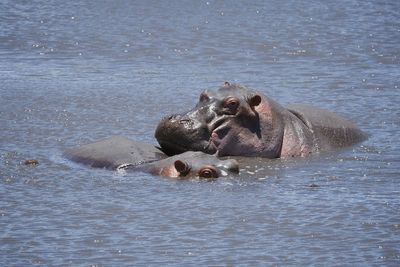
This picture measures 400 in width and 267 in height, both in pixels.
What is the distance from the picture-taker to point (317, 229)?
7.41 m

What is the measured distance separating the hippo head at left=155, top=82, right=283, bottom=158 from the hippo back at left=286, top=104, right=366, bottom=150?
43cm

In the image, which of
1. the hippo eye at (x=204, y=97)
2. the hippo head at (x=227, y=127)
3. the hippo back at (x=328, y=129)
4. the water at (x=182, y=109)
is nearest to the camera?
the water at (x=182, y=109)

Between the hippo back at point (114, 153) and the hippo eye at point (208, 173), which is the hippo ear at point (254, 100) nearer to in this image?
the hippo back at point (114, 153)

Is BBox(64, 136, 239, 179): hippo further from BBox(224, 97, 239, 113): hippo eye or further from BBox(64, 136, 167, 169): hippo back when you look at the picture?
BBox(224, 97, 239, 113): hippo eye

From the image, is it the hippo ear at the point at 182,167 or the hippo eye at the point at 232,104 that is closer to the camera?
the hippo ear at the point at 182,167

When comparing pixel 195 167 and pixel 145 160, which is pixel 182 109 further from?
pixel 195 167

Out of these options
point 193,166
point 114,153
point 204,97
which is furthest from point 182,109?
point 193,166

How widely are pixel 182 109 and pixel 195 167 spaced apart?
8.46 ft

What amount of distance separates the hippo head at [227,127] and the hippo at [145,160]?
211mm

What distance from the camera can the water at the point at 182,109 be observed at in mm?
7109

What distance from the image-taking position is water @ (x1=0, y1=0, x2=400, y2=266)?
23.3ft

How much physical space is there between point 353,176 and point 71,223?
240cm

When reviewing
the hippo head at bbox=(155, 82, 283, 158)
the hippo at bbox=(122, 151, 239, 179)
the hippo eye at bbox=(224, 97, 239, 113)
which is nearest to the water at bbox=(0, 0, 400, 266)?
the hippo at bbox=(122, 151, 239, 179)

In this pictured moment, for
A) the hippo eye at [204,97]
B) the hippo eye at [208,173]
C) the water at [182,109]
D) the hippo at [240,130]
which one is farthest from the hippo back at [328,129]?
the hippo eye at [208,173]
